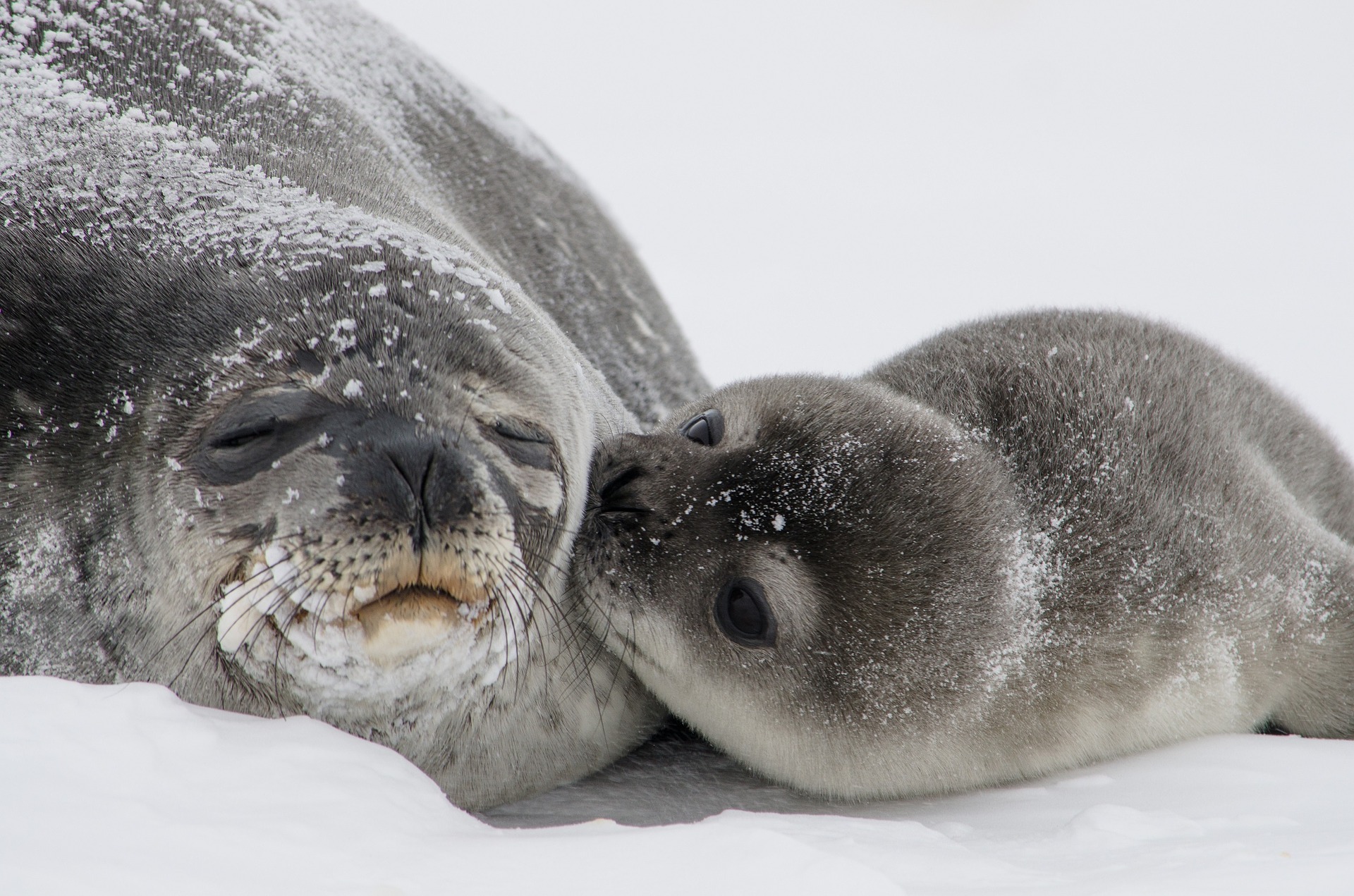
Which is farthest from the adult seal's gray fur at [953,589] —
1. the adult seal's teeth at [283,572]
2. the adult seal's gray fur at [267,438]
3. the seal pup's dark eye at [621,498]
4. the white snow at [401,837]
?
the adult seal's teeth at [283,572]

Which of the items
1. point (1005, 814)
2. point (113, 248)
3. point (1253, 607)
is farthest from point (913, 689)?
point (113, 248)

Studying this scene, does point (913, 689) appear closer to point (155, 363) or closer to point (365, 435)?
point (365, 435)

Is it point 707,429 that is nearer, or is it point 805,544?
point 805,544

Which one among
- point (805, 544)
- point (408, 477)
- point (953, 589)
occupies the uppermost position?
point (953, 589)

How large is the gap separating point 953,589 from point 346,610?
4.45 ft

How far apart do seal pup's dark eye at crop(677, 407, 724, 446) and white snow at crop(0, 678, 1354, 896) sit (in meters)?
1.09

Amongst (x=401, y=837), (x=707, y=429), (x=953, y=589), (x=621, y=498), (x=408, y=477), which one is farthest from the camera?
(x=707, y=429)

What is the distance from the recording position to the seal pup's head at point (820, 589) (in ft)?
9.04

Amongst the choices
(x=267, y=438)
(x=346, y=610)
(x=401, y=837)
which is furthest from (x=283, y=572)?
(x=401, y=837)

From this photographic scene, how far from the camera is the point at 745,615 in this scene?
284 cm

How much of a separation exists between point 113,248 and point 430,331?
0.67 metres

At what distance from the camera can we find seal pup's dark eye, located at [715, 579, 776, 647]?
2.82 m

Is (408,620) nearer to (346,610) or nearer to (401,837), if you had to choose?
(346,610)

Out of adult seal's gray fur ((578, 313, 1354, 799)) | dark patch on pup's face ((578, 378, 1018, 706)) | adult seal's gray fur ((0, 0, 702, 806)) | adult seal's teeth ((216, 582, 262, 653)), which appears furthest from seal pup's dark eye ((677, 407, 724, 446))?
adult seal's teeth ((216, 582, 262, 653))
